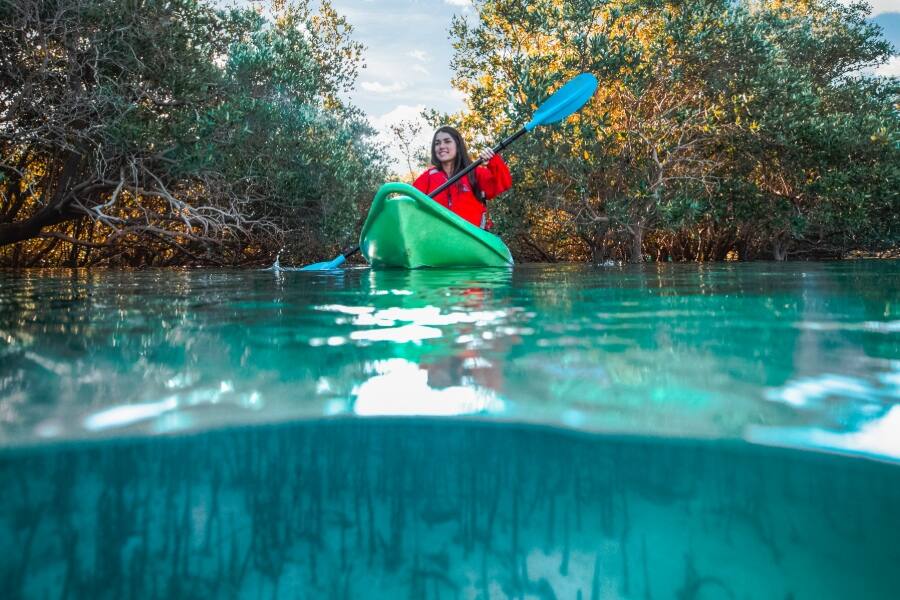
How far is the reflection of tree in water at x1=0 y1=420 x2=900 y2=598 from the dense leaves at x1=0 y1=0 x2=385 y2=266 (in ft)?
26.1

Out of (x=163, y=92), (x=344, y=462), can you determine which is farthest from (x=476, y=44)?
(x=344, y=462)

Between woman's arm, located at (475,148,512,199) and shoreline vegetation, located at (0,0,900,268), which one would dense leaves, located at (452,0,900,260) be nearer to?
shoreline vegetation, located at (0,0,900,268)

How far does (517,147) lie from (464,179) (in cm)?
390

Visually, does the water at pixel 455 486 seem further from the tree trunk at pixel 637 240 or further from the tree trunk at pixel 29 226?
the tree trunk at pixel 637 240

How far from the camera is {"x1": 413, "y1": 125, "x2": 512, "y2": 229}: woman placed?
7656mm

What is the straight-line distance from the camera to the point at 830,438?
683 millimetres

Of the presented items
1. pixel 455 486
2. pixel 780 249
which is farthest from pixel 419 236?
pixel 780 249

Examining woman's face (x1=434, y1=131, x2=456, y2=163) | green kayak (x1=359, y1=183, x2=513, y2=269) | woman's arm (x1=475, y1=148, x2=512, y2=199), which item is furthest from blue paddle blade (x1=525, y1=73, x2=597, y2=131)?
green kayak (x1=359, y1=183, x2=513, y2=269)

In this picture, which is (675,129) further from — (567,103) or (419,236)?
(419,236)

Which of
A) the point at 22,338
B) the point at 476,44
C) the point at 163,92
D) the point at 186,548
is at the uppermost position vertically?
the point at 476,44

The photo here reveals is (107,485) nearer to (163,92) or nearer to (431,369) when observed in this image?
(431,369)

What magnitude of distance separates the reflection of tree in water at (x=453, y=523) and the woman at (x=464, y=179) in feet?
23.4

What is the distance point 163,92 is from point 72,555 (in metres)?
9.31

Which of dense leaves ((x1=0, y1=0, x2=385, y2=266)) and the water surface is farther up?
dense leaves ((x1=0, y1=0, x2=385, y2=266))
